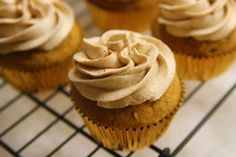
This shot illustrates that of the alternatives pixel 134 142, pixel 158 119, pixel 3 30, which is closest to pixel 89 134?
pixel 134 142

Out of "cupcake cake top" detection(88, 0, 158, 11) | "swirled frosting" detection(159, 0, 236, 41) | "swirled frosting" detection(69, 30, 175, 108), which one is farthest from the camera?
"cupcake cake top" detection(88, 0, 158, 11)

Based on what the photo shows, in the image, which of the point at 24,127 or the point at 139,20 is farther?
the point at 139,20

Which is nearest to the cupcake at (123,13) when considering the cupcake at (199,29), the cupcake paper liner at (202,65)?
the cupcake at (199,29)

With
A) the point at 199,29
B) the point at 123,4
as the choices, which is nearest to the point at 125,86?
the point at 199,29

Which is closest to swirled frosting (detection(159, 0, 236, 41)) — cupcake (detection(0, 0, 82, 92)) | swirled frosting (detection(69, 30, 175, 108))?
swirled frosting (detection(69, 30, 175, 108))

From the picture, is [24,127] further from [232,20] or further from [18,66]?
[232,20]

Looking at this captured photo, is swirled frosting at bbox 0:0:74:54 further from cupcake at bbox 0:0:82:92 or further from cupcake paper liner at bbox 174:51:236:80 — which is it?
cupcake paper liner at bbox 174:51:236:80

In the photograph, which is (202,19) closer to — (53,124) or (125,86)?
(125,86)
